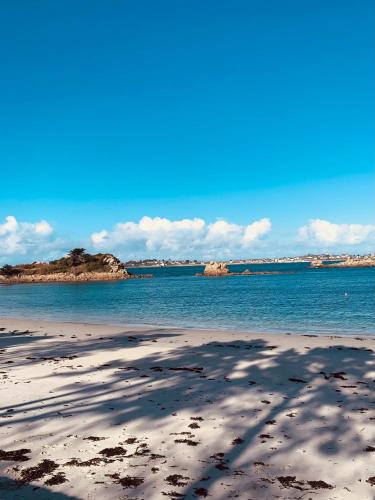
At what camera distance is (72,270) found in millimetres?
146000

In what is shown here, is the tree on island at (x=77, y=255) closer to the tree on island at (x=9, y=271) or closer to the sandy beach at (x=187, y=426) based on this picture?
the tree on island at (x=9, y=271)

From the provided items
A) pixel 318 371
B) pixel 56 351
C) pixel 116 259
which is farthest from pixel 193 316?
pixel 116 259

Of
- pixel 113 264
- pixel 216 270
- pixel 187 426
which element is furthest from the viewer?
pixel 216 270

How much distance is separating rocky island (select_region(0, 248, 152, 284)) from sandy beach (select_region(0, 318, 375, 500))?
131 meters

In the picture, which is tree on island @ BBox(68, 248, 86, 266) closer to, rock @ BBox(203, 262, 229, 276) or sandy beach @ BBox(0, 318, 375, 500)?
rock @ BBox(203, 262, 229, 276)

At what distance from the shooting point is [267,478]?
20.5 feet

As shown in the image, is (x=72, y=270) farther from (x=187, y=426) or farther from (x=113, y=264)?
(x=187, y=426)

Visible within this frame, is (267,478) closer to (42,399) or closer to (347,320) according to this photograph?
(42,399)

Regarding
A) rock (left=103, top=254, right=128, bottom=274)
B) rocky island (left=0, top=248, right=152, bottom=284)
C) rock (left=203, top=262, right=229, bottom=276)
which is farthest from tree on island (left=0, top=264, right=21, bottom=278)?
rock (left=203, top=262, right=229, bottom=276)

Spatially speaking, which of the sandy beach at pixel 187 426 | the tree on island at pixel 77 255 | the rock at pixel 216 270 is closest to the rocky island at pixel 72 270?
the tree on island at pixel 77 255

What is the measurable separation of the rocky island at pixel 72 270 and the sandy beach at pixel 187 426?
430 feet

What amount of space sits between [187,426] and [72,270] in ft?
469

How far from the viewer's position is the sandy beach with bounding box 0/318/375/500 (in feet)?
19.9

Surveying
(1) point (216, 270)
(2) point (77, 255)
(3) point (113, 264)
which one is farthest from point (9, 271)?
(1) point (216, 270)
